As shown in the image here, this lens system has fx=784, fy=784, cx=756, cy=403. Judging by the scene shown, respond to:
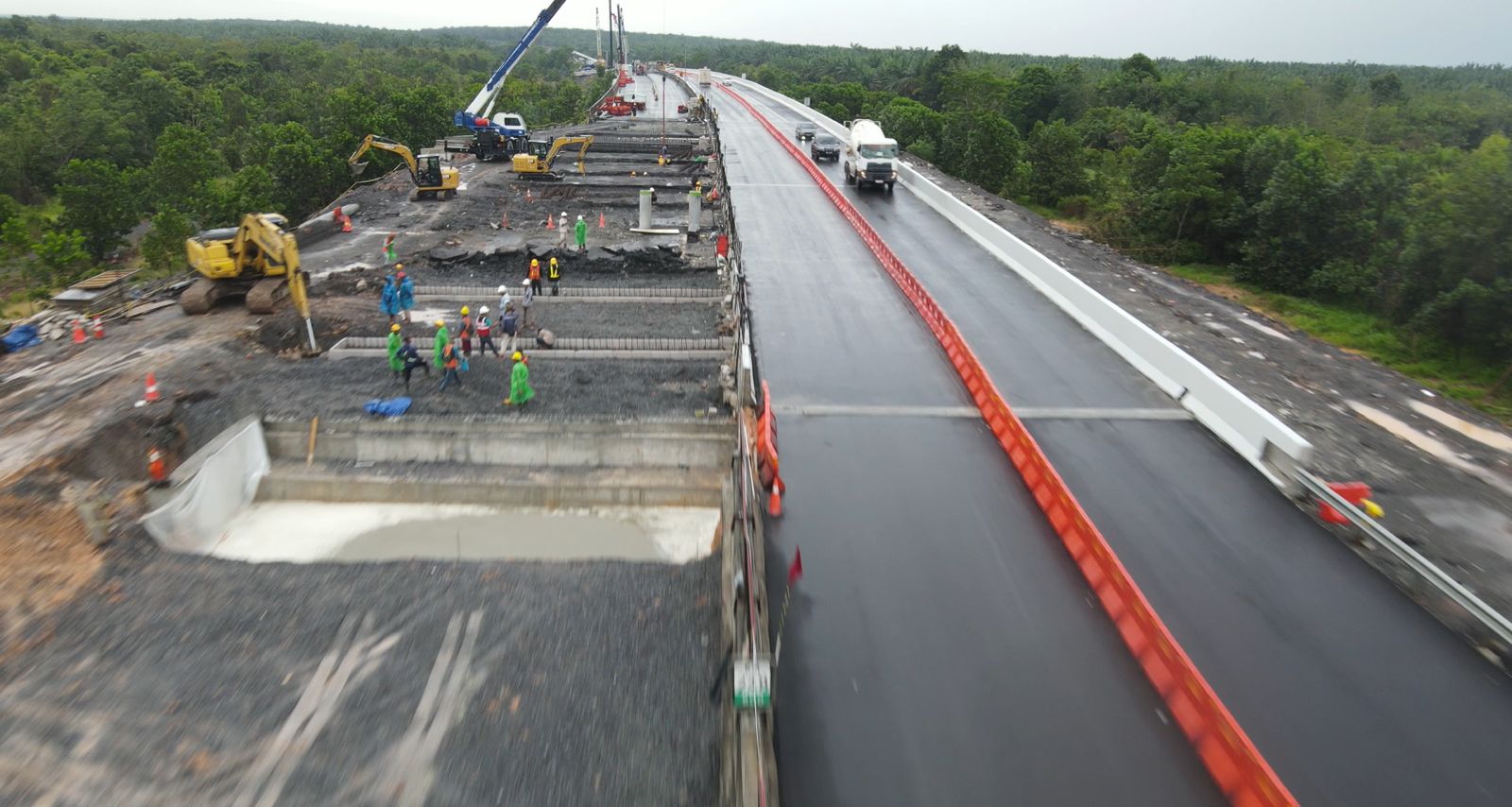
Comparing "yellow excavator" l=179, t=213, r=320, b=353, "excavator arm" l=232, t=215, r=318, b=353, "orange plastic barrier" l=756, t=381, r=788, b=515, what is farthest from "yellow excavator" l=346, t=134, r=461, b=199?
"orange plastic barrier" l=756, t=381, r=788, b=515

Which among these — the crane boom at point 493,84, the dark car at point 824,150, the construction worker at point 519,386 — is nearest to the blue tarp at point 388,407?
the construction worker at point 519,386

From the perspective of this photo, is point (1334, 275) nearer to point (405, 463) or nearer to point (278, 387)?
point (405, 463)

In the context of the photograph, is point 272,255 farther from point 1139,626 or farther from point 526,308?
point 1139,626

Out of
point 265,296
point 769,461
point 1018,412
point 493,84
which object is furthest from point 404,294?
point 493,84

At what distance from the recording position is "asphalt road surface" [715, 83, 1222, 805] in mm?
8266

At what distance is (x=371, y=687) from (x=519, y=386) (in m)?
7.94

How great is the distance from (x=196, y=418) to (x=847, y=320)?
15555mm

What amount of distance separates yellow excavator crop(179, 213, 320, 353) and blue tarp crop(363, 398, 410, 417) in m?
5.92

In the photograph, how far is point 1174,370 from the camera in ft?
56.1

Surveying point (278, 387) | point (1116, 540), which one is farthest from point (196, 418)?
point (1116, 540)

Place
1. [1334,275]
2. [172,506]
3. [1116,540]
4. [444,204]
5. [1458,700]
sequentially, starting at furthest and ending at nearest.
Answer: [444,204] < [1334,275] < [172,506] < [1116,540] < [1458,700]

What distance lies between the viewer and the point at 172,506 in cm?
1409

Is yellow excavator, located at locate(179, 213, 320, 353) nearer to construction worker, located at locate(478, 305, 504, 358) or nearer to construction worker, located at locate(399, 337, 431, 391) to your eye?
construction worker, located at locate(399, 337, 431, 391)

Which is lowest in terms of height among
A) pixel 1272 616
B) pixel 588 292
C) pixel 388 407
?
pixel 388 407
